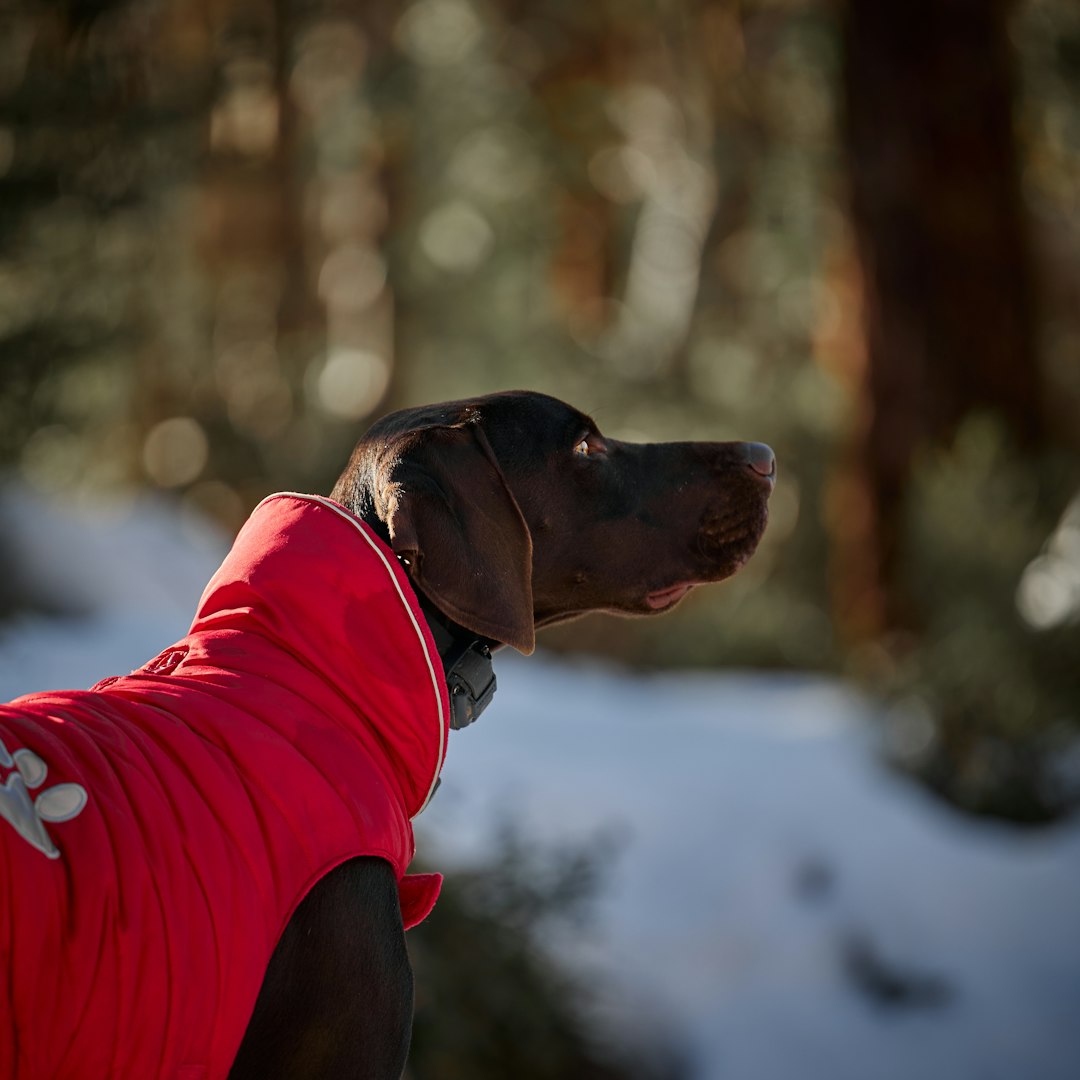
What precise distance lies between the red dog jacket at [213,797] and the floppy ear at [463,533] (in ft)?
0.23

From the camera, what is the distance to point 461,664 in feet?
7.08

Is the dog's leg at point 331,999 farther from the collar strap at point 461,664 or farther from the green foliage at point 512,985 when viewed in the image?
the green foliage at point 512,985

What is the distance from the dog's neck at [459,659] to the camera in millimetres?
2146

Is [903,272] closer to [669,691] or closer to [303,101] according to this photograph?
[669,691]

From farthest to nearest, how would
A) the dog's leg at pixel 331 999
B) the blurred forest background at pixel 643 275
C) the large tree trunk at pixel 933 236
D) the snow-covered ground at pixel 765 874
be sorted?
the large tree trunk at pixel 933 236, the blurred forest background at pixel 643 275, the snow-covered ground at pixel 765 874, the dog's leg at pixel 331 999

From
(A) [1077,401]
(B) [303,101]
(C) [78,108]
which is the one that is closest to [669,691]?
(C) [78,108]

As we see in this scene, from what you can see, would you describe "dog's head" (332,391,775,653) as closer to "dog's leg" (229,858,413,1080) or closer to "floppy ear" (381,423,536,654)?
"floppy ear" (381,423,536,654)

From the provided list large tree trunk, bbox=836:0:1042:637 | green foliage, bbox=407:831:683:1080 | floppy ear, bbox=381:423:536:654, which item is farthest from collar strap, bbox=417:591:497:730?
large tree trunk, bbox=836:0:1042:637

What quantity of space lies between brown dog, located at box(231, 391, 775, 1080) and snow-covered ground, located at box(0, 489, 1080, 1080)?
167 centimetres

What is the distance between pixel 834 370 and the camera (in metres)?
10.9

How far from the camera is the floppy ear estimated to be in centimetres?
202

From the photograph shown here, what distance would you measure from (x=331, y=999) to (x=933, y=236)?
21.6 ft

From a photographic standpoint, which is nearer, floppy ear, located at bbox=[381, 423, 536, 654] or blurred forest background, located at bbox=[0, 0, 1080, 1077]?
floppy ear, located at bbox=[381, 423, 536, 654]

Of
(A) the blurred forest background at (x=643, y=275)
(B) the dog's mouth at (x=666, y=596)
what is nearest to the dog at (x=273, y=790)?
(B) the dog's mouth at (x=666, y=596)
